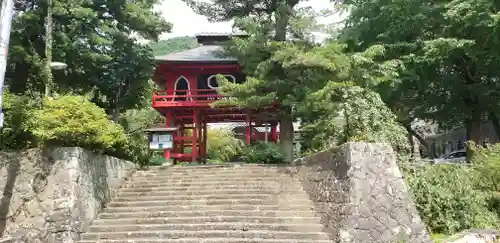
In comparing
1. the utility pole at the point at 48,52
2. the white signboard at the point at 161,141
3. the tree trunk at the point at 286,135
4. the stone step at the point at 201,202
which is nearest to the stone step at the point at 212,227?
the stone step at the point at 201,202

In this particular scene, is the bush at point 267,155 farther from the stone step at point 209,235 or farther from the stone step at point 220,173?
the stone step at point 209,235

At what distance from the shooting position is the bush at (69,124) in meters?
10.4

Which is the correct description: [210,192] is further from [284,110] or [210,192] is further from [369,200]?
[284,110]

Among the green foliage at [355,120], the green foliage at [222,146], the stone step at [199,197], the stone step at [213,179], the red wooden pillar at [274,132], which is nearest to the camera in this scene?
the green foliage at [355,120]

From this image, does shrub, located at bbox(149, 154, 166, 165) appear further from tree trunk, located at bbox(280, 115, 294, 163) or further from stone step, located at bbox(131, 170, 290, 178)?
tree trunk, located at bbox(280, 115, 294, 163)

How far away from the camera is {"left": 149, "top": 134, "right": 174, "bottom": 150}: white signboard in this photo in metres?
17.0

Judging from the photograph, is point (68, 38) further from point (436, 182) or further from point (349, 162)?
point (436, 182)

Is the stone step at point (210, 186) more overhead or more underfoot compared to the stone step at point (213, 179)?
more underfoot

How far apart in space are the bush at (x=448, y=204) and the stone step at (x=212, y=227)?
2432 millimetres

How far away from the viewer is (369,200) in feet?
29.8

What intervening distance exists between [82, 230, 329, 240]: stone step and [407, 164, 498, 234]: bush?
2488mm

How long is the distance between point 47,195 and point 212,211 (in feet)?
12.2

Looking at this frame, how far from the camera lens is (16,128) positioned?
1118cm

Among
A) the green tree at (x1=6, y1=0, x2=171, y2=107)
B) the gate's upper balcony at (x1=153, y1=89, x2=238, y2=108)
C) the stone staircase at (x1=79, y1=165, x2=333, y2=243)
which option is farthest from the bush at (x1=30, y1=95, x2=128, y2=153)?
the gate's upper balcony at (x1=153, y1=89, x2=238, y2=108)
